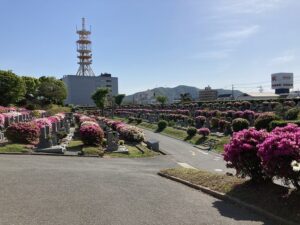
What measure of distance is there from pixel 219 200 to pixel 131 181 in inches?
169

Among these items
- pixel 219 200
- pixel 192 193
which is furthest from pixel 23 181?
pixel 219 200

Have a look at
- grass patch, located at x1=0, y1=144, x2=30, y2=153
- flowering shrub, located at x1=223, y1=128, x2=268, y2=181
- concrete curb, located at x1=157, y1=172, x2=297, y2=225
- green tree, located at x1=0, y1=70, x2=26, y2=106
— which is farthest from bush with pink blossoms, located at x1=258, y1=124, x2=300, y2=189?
green tree, located at x1=0, y1=70, x2=26, y2=106

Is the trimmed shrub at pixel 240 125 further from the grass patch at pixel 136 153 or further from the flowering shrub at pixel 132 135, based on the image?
the grass patch at pixel 136 153

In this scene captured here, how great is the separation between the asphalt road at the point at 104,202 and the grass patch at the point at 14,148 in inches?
324

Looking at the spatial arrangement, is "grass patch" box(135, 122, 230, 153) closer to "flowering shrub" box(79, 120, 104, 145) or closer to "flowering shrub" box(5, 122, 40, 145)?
"flowering shrub" box(79, 120, 104, 145)

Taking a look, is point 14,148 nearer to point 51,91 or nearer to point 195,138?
point 195,138

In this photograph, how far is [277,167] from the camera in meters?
9.35

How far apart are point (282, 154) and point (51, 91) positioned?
84.5m

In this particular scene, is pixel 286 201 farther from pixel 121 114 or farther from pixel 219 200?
pixel 121 114

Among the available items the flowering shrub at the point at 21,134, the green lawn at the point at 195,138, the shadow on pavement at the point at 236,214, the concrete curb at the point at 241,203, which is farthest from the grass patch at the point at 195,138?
the shadow on pavement at the point at 236,214

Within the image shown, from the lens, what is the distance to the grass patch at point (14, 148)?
23.5 meters

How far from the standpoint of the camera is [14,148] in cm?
→ 2403

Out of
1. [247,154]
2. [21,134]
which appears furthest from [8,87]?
[247,154]

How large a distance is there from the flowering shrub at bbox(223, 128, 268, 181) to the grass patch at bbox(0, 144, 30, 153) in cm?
1519
